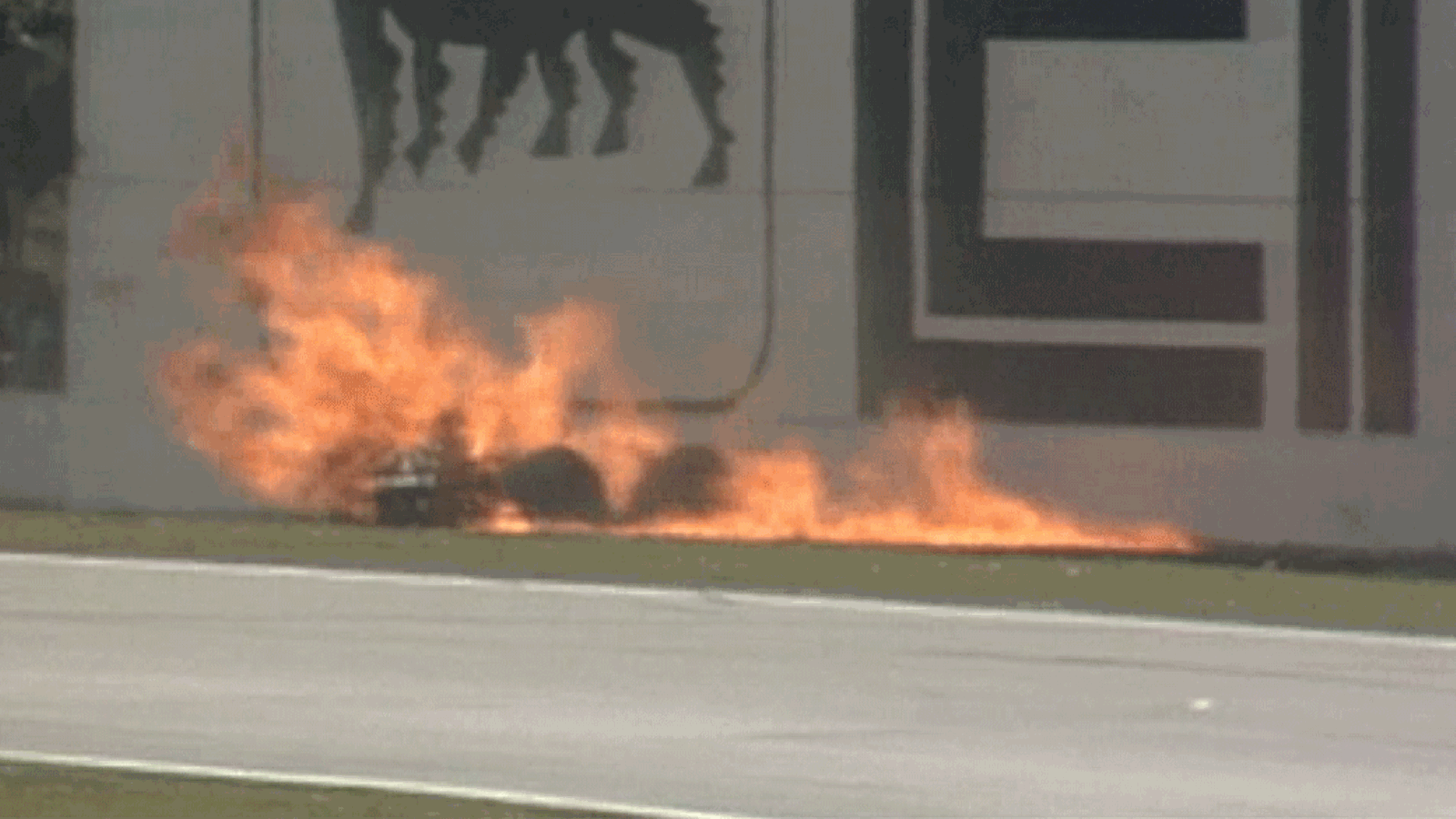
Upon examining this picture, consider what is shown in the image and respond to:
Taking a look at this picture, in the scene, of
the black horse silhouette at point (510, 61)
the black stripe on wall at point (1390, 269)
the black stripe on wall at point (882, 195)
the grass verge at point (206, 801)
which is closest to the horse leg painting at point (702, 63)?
the black horse silhouette at point (510, 61)

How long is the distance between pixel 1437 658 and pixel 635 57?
7.86m

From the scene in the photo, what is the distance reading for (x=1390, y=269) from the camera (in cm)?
1938

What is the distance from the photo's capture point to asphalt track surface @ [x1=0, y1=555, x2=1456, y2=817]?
11.7 metres

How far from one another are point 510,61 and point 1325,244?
15.6 feet

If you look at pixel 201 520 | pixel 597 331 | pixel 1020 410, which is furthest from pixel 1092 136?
pixel 201 520

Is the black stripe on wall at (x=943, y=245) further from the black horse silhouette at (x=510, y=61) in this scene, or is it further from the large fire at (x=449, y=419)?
the black horse silhouette at (x=510, y=61)

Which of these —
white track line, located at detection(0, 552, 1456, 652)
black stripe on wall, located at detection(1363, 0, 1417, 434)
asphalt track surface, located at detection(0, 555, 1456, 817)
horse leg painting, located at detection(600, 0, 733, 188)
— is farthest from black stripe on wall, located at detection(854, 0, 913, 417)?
asphalt track surface, located at detection(0, 555, 1456, 817)

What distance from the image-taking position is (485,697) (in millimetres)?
13562

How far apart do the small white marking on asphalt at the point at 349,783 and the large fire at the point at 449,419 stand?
842 cm

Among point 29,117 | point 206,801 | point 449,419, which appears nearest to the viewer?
point 206,801

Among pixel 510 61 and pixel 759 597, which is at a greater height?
pixel 510 61

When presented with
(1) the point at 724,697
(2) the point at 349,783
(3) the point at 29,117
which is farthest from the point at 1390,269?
(2) the point at 349,783

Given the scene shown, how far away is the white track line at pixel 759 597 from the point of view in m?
15.2

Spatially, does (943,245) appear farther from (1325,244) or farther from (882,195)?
(1325,244)
